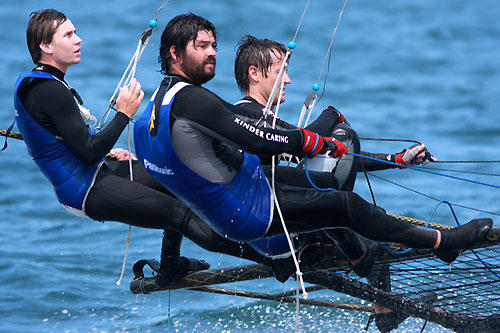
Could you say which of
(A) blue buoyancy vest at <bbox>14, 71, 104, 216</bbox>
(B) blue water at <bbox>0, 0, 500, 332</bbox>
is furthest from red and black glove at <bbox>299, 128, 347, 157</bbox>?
(B) blue water at <bbox>0, 0, 500, 332</bbox>

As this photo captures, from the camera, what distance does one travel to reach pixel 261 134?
3744 millimetres

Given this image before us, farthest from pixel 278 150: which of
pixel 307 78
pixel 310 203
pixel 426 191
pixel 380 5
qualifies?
pixel 380 5

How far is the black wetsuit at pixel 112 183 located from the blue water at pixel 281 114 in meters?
2.12

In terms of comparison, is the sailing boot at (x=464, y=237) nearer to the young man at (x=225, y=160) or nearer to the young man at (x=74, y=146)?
the young man at (x=225, y=160)

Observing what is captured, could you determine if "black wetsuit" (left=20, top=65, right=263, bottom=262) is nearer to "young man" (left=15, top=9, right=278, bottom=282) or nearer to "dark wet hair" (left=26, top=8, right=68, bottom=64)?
"young man" (left=15, top=9, right=278, bottom=282)

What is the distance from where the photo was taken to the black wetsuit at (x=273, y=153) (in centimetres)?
370

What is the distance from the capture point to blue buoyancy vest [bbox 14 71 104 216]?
162 inches

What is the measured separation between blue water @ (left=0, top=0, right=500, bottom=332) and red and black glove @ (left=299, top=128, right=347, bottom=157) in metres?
2.56

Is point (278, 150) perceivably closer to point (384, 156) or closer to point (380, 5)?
point (384, 156)

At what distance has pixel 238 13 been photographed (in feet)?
48.6

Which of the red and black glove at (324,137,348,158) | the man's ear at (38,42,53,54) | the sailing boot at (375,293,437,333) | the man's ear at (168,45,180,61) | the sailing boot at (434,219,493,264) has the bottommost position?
the sailing boot at (375,293,437,333)

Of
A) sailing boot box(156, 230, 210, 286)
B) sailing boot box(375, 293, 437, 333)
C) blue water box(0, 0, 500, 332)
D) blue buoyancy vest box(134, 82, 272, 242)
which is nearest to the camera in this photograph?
blue buoyancy vest box(134, 82, 272, 242)

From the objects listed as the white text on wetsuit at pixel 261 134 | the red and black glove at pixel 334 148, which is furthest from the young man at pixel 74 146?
the red and black glove at pixel 334 148

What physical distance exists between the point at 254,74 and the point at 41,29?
1015 millimetres
